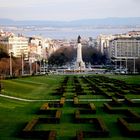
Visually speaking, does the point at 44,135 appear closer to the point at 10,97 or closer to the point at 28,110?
the point at 28,110

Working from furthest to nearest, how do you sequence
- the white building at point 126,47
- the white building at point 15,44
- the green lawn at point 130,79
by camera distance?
1. the white building at point 126,47
2. the white building at point 15,44
3. the green lawn at point 130,79

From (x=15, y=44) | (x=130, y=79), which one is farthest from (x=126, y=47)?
(x=130, y=79)

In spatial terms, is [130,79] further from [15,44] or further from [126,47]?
[126,47]

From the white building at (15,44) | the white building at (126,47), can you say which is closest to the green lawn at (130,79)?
the white building at (15,44)

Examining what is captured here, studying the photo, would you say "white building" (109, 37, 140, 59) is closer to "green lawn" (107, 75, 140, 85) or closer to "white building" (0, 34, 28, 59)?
"white building" (0, 34, 28, 59)

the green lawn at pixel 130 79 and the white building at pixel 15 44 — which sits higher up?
the white building at pixel 15 44

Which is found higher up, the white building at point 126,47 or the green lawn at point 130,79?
the white building at point 126,47

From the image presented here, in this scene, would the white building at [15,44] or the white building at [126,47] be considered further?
the white building at [126,47]

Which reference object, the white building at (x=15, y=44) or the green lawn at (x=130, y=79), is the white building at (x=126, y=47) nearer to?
the white building at (x=15, y=44)

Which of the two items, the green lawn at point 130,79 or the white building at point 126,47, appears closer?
the green lawn at point 130,79

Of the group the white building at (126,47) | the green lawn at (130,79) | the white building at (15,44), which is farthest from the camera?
the white building at (126,47)

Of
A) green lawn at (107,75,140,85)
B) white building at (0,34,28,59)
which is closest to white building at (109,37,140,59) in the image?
white building at (0,34,28,59)
